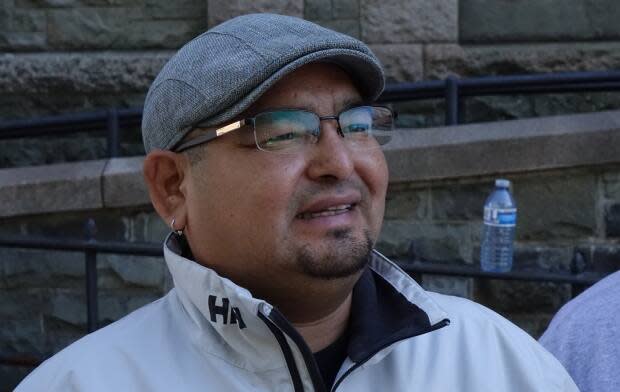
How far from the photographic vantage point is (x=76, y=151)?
19.7 feet

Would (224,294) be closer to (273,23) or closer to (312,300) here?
(312,300)

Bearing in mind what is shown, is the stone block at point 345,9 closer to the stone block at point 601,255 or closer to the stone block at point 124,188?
the stone block at point 124,188

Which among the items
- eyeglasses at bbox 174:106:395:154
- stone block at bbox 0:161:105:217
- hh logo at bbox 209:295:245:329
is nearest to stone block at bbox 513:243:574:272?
stone block at bbox 0:161:105:217

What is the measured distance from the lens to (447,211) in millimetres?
4910

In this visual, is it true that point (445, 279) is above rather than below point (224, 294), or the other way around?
below

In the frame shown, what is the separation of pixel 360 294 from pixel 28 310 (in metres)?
3.38

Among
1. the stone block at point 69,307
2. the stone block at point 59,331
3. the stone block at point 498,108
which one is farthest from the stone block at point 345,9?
the stone block at point 59,331

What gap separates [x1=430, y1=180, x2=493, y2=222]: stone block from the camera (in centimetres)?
489

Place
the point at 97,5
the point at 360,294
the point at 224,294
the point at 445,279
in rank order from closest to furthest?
the point at 224,294, the point at 360,294, the point at 445,279, the point at 97,5

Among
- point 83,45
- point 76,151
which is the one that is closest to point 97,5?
point 83,45

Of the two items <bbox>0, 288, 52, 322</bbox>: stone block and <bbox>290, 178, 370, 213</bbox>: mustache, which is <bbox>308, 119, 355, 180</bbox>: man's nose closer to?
<bbox>290, 178, 370, 213</bbox>: mustache

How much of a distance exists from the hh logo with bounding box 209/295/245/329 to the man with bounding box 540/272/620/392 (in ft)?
2.34

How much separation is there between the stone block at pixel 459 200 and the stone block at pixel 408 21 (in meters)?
1.26

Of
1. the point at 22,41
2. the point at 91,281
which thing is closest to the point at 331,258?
the point at 91,281
